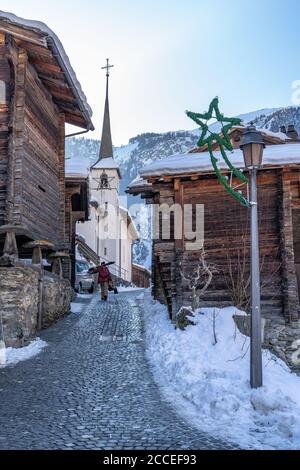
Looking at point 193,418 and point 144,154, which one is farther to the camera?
point 144,154

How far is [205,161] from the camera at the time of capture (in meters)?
10.6

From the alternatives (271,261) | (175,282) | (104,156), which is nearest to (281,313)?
(271,261)

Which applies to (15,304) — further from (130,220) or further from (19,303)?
(130,220)

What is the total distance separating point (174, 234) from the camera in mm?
11352

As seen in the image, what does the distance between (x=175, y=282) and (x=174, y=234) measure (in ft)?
3.95

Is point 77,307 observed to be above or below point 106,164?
below

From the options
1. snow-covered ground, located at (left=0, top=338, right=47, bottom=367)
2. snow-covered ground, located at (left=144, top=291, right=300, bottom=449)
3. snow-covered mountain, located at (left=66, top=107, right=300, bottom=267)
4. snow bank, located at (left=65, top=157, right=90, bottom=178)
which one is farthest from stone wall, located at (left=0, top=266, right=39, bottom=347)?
snow-covered mountain, located at (left=66, top=107, right=300, bottom=267)

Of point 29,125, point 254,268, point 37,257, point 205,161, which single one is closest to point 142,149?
point 29,125

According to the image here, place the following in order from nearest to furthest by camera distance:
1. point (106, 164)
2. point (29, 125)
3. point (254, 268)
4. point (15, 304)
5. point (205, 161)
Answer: point (254, 268)
point (15, 304)
point (205, 161)
point (29, 125)
point (106, 164)

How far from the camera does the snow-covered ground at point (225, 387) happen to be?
15.7 feet

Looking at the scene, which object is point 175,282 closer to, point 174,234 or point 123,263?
point 174,234

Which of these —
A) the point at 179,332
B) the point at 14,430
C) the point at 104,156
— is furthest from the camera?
the point at 104,156

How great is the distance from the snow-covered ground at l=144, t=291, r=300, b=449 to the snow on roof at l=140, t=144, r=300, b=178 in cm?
341

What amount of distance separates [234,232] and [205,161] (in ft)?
6.35
